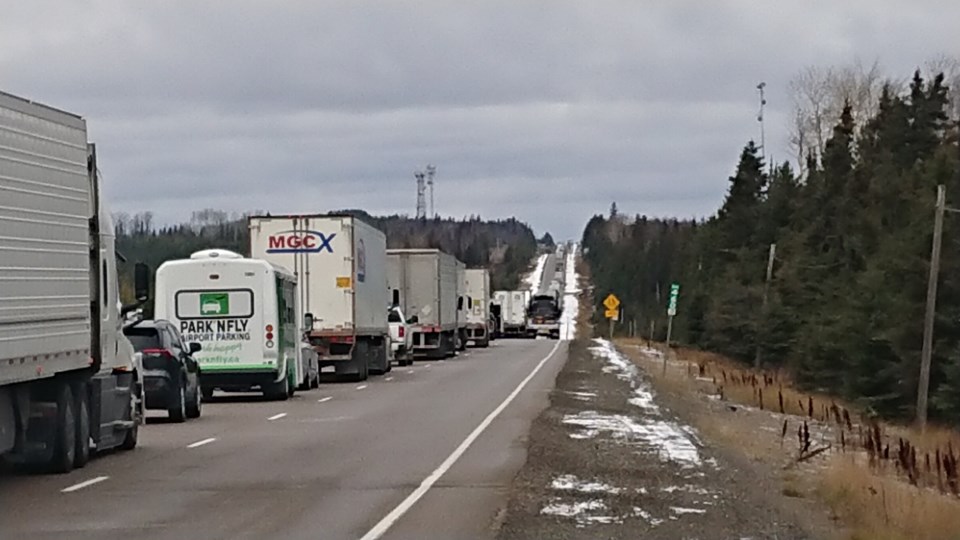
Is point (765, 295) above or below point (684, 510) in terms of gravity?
above

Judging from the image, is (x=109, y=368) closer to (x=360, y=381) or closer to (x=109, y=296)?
(x=109, y=296)

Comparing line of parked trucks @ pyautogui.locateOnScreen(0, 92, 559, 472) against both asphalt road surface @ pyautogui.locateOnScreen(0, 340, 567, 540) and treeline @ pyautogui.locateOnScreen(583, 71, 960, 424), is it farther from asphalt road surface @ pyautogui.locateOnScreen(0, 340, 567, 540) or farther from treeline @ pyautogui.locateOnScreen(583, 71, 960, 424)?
treeline @ pyautogui.locateOnScreen(583, 71, 960, 424)

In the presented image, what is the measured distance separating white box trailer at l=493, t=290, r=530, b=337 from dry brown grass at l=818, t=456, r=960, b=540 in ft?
315

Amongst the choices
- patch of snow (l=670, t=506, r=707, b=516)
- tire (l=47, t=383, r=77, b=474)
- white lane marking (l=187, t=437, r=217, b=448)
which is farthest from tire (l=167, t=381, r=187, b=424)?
patch of snow (l=670, t=506, r=707, b=516)

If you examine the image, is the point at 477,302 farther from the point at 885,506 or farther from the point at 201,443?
the point at 885,506

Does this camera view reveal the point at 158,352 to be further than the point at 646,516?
Yes

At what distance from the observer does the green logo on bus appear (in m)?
33.7

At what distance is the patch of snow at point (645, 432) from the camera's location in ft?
70.9

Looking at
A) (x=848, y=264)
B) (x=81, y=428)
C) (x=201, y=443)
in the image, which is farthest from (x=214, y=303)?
(x=848, y=264)

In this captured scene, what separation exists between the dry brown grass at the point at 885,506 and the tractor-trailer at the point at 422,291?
144ft

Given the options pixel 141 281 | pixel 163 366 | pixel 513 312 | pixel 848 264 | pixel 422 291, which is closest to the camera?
pixel 141 281

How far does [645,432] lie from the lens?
25875 millimetres

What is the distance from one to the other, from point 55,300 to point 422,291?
44.1 m

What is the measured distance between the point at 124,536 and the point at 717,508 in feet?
17.6
